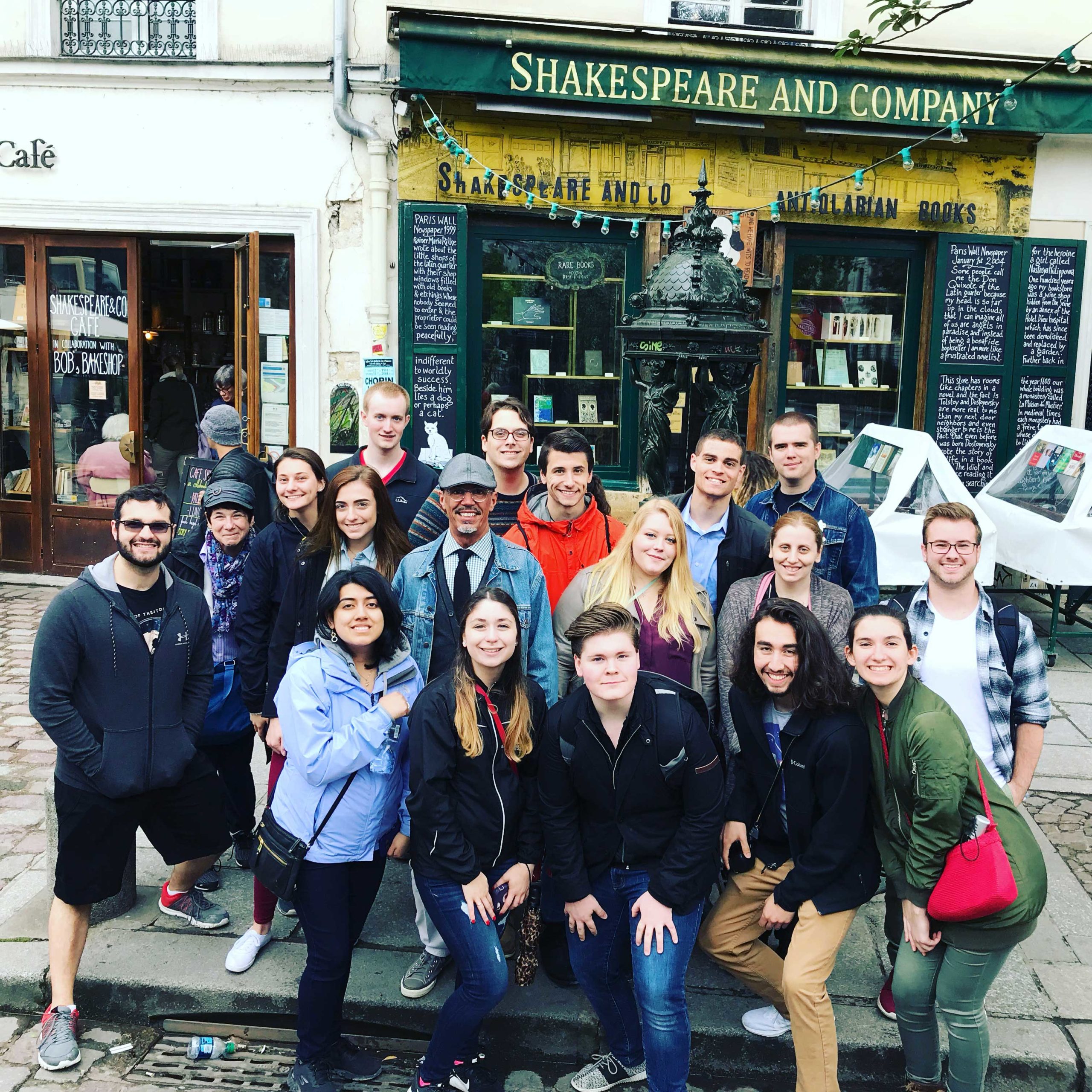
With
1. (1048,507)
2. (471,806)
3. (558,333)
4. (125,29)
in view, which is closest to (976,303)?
(1048,507)

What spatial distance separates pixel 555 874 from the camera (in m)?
3.69

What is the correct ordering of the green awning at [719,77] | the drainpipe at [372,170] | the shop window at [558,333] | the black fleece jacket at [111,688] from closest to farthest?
1. the black fleece jacket at [111,688]
2. the green awning at [719,77]
3. the drainpipe at [372,170]
4. the shop window at [558,333]

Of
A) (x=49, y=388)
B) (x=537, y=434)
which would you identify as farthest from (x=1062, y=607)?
(x=49, y=388)

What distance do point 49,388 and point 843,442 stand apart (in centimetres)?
750

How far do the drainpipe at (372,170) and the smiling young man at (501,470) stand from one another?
4.74 m

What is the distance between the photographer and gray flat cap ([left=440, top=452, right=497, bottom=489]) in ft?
13.7

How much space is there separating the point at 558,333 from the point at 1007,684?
6568 mm

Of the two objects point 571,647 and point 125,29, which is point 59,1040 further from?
point 125,29

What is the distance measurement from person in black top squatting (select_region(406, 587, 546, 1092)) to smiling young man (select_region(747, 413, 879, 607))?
1722 millimetres

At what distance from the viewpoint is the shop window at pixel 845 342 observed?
10.1 meters

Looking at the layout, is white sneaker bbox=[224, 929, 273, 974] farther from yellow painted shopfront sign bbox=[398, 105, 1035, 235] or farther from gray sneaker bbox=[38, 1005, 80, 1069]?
yellow painted shopfront sign bbox=[398, 105, 1035, 235]

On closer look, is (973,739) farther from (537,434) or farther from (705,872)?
(537,434)

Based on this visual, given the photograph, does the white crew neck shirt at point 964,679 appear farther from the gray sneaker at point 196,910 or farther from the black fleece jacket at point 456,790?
the gray sneaker at point 196,910

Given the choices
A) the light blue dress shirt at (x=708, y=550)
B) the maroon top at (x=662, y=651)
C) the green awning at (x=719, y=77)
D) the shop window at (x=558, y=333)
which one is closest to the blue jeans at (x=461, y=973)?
the maroon top at (x=662, y=651)
